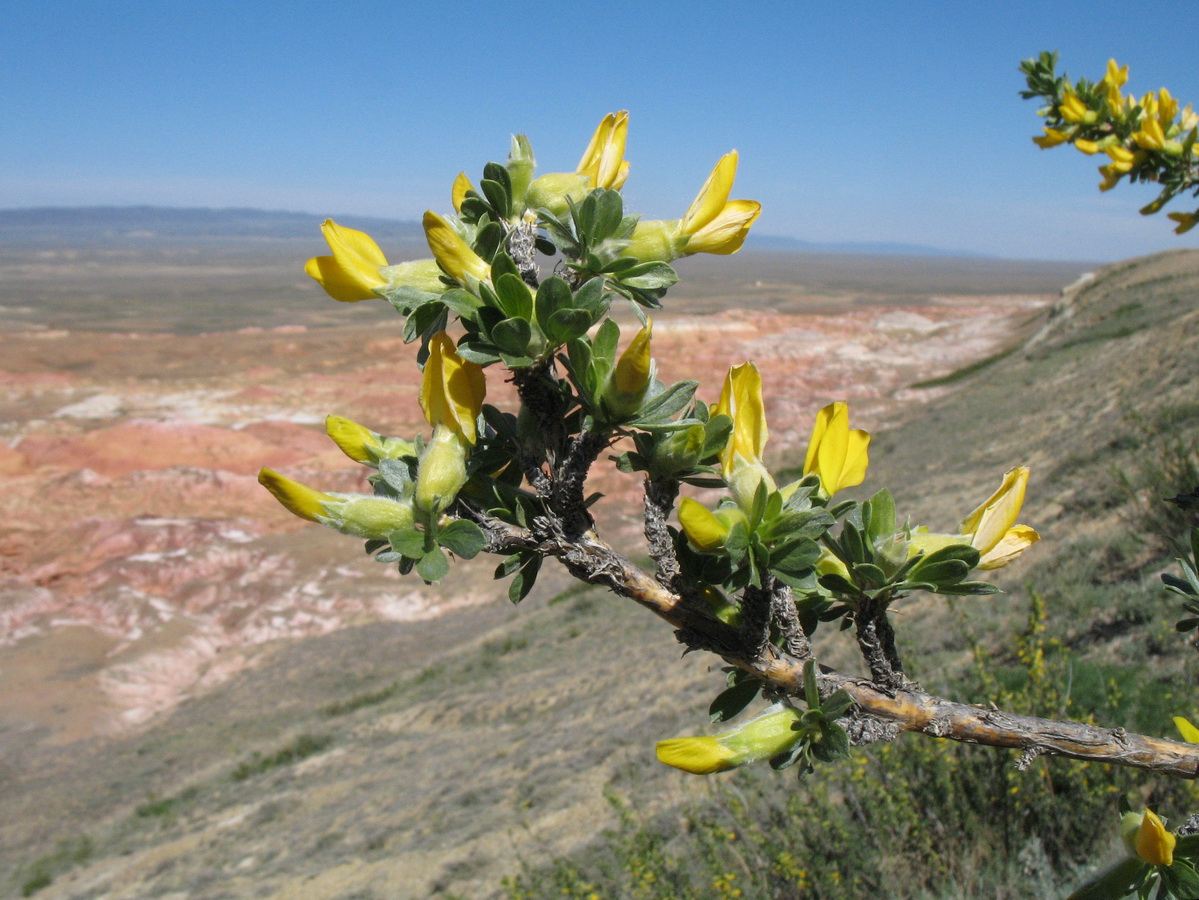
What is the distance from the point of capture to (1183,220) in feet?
8.71

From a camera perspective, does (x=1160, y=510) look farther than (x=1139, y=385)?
No

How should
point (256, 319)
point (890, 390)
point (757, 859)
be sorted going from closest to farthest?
point (757, 859) < point (890, 390) < point (256, 319)

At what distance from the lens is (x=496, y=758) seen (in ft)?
20.8

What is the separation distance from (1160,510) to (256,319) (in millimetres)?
54839

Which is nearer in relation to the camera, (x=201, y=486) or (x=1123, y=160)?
(x=1123, y=160)

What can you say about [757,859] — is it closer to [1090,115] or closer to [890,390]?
[1090,115]

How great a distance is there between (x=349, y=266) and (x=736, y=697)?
77cm

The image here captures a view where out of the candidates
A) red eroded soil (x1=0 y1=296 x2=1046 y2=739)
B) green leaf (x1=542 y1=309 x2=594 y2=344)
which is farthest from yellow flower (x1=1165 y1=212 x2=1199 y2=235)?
red eroded soil (x1=0 y1=296 x2=1046 y2=739)

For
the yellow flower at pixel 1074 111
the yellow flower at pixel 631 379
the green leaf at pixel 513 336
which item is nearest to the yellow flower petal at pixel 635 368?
the yellow flower at pixel 631 379

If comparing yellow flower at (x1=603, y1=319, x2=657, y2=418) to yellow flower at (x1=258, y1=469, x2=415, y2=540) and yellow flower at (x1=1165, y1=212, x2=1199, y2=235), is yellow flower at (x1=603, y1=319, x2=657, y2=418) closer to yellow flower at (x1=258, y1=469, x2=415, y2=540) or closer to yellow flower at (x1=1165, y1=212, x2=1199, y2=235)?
yellow flower at (x1=258, y1=469, x2=415, y2=540)

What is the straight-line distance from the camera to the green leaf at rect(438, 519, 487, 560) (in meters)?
0.93

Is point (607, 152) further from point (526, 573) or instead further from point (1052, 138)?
point (1052, 138)

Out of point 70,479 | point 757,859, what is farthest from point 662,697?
point 70,479

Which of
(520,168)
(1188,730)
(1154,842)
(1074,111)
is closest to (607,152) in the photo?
(520,168)
